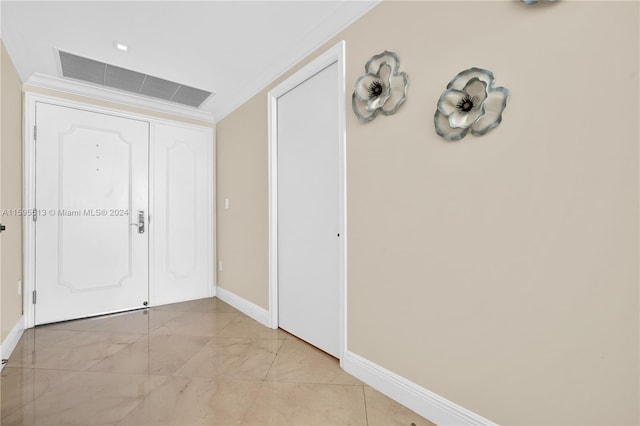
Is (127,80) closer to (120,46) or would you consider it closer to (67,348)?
(120,46)

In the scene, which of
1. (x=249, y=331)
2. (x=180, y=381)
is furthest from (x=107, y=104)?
(x=180, y=381)

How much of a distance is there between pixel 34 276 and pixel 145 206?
114 centimetres

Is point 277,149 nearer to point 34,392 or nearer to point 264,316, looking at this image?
point 264,316

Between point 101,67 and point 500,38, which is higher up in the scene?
point 101,67

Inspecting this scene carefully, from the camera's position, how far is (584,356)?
1.06 m

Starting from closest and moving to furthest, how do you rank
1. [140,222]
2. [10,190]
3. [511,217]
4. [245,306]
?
[511,217], [10,190], [245,306], [140,222]

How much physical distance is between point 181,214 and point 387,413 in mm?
3106

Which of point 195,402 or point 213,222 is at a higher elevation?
point 213,222

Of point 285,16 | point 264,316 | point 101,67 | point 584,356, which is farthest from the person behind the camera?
point 264,316

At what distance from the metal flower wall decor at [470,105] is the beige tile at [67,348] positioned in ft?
9.10

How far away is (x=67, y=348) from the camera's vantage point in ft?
7.75

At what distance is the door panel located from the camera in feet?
7.11

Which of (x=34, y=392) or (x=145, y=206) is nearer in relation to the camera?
(x=34, y=392)

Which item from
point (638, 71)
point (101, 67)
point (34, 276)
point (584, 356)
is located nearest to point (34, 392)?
point (34, 276)
